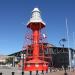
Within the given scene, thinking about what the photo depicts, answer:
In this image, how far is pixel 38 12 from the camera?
5647cm

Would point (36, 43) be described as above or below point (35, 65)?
above

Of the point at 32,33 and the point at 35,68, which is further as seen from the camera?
the point at 32,33

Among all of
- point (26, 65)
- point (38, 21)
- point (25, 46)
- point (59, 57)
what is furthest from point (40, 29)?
point (59, 57)

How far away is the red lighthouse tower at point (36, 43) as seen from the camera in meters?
49.1

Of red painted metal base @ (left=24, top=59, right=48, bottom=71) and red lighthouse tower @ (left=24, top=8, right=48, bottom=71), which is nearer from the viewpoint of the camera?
red painted metal base @ (left=24, top=59, right=48, bottom=71)

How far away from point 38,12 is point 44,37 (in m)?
7.79

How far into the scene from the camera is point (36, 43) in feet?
171

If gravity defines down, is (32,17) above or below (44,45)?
above

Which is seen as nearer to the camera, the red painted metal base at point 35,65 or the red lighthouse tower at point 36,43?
the red painted metal base at point 35,65

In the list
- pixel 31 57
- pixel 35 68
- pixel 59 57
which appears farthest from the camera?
pixel 59 57

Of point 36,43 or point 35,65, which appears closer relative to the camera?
point 35,65

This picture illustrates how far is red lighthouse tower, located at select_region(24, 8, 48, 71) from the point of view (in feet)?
161

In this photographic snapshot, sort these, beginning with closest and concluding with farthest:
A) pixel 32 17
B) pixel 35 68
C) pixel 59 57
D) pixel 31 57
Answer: pixel 35 68 → pixel 31 57 → pixel 32 17 → pixel 59 57

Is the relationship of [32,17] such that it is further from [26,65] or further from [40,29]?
[26,65]
